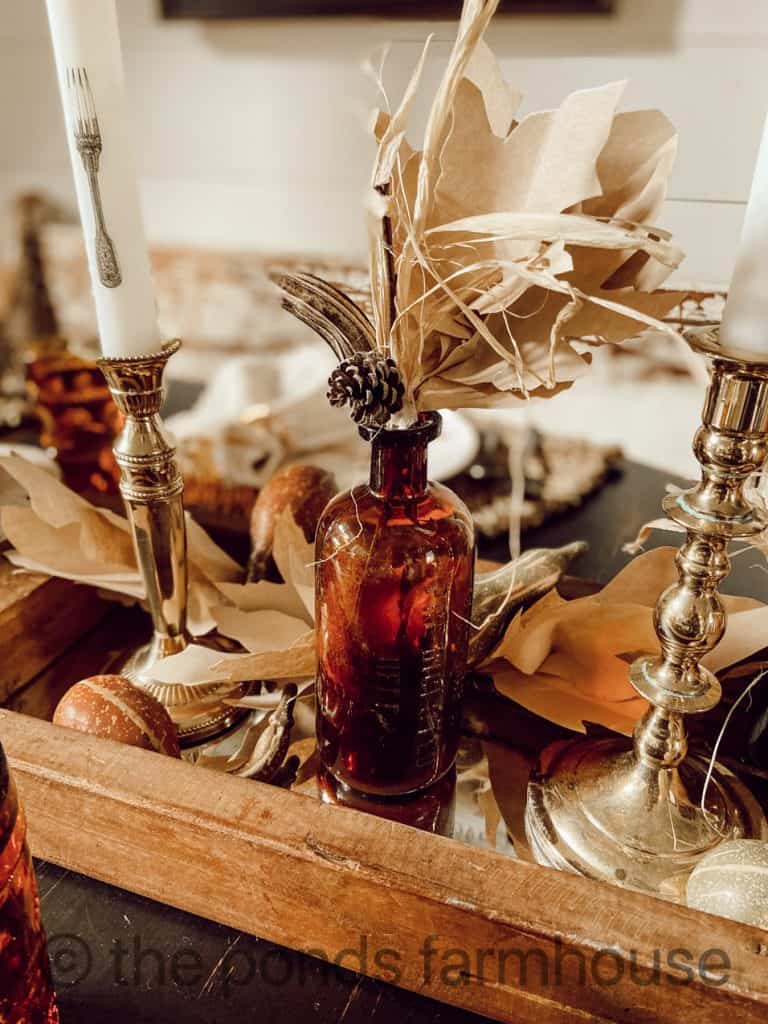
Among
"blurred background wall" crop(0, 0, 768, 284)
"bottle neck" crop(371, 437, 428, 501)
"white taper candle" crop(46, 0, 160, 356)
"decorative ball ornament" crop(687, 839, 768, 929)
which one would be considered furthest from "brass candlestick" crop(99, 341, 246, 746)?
"blurred background wall" crop(0, 0, 768, 284)

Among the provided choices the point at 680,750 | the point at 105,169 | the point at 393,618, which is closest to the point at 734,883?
the point at 680,750

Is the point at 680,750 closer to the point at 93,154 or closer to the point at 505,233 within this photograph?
the point at 505,233

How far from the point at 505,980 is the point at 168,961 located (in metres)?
0.15

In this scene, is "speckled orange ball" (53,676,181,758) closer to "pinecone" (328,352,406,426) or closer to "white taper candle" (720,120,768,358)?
"pinecone" (328,352,406,426)

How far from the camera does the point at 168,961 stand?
36cm

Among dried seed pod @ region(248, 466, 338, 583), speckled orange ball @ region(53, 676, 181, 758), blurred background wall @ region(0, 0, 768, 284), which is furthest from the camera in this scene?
blurred background wall @ region(0, 0, 768, 284)

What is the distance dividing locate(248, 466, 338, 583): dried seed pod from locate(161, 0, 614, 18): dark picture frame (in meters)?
1.23

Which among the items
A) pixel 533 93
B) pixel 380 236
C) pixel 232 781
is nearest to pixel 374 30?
pixel 533 93

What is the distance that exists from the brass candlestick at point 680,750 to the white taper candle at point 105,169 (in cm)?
27

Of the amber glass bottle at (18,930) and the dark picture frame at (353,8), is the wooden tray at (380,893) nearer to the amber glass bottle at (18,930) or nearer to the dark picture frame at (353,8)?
the amber glass bottle at (18,930)

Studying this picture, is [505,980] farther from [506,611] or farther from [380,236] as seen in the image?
[380,236]

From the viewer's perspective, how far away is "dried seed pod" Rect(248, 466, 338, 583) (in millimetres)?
522

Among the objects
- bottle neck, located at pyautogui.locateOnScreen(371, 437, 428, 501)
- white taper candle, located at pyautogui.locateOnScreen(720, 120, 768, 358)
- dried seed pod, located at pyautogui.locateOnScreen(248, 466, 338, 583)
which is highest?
white taper candle, located at pyautogui.locateOnScreen(720, 120, 768, 358)

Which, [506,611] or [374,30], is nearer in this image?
[506,611]
